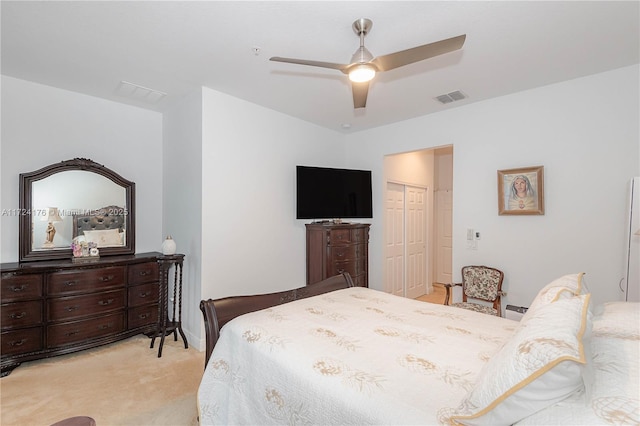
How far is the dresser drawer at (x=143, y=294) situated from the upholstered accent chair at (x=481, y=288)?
3352mm

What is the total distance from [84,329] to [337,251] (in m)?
2.85

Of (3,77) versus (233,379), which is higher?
(3,77)

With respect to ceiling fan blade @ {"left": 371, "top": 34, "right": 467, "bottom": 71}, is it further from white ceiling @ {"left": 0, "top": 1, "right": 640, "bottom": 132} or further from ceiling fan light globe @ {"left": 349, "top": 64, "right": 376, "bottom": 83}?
white ceiling @ {"left": 0, "top": 1, "right": 640, "bottom": 132}

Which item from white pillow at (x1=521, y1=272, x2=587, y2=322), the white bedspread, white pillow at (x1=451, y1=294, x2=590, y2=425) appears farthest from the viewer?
white pillow at (x1=521, y1=272, x2=587, y2=322)

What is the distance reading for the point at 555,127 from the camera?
312cm

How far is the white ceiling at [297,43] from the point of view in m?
1.99

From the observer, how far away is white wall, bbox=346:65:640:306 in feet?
9.24

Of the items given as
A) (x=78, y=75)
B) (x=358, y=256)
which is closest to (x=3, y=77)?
(x=78, y=75)

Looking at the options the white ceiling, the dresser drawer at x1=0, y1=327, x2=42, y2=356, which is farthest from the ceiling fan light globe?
the dresser drawer at x1=0, y1=327, x2=42, y2=356

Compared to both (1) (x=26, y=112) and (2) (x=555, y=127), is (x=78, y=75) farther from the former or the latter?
(2) (x=555, y=127)

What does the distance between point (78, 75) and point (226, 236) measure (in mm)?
2095

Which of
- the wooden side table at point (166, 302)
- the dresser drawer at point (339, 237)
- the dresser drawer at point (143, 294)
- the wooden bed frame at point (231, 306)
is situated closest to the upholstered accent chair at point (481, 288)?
the dresser drawer at point (339, 237)

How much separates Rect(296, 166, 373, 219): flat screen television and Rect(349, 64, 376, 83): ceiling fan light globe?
2.14 m

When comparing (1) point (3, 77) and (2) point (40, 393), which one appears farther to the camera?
(1) point (3, 77)
